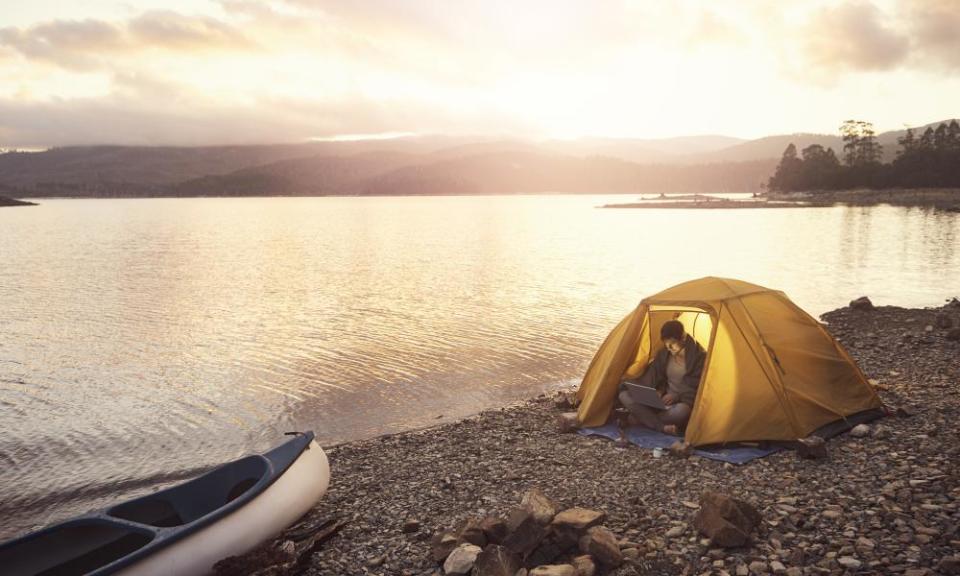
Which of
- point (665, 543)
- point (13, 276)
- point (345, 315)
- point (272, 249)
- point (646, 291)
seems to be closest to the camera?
point (665, 543)

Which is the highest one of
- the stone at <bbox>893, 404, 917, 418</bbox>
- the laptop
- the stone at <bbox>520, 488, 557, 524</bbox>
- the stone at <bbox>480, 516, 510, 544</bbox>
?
the laptop

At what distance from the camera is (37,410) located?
1475 cm

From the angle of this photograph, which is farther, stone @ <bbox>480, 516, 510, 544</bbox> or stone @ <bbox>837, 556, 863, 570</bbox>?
stone @ <bbox>480, 516, 510, 544</bbox>

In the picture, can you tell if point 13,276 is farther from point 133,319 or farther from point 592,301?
point 592,301

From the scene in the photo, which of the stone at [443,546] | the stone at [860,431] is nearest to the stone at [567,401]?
the stone at [860,431]

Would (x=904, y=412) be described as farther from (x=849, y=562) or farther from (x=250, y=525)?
(x=250, y=525)

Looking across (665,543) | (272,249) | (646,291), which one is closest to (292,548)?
(665,543)

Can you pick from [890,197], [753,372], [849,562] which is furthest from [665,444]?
[890,197]

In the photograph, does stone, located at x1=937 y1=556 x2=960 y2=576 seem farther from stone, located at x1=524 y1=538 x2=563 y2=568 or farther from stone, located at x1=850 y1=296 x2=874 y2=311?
stone, located at x1=850 y1=296 x2=874 y2=311

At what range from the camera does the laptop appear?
33.9 ft

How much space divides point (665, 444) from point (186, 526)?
23.2 ft

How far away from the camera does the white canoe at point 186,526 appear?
6605 millimetres

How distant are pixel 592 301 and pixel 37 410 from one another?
20973mm

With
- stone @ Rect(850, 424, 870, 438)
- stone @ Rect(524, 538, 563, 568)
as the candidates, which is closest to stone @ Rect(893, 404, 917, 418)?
stone @ Rect(850, 424, 870, 438)
